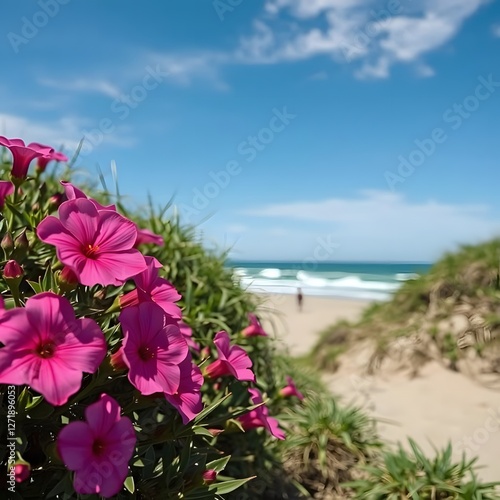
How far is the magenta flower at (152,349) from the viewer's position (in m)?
1.12

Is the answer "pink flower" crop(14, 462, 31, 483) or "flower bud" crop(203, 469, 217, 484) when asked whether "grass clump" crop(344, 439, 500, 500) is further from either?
"pink flower" crop(14, 462, 31, 483)

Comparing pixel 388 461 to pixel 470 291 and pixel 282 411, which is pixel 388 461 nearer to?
pixel 282 411

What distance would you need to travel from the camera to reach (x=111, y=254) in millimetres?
1218

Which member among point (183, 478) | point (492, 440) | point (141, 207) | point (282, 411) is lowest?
point (492, 440)

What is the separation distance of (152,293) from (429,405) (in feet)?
12.8

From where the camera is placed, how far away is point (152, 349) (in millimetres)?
1176

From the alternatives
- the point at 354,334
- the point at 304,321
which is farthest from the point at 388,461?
the point at 304,321

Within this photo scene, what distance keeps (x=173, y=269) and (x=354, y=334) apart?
15.4 feet

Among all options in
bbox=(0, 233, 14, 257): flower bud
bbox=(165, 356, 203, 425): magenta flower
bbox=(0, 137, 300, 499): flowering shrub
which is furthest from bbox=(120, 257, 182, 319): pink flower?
bbox=(0, 233, 14, 257): flower bud

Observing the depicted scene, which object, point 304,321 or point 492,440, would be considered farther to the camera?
point 304,321

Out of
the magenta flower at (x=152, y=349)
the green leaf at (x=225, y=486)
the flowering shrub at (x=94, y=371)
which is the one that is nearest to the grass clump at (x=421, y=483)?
the flowering shrub at (x=94, y=371)

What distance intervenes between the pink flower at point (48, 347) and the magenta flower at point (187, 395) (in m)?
0.24

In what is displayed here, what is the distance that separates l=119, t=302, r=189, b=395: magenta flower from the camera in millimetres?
1122

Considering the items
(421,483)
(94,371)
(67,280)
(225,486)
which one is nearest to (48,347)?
(94,371)
